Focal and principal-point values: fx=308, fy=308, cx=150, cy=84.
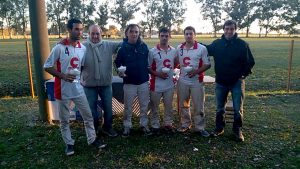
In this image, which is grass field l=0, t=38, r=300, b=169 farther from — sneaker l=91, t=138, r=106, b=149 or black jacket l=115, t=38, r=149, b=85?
black jacket l=115, t=38, r=149, b=85

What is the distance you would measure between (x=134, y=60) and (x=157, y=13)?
8534 centimetres

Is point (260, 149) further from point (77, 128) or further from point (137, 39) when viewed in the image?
point (77, 128)

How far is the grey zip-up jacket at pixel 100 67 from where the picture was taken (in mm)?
5305

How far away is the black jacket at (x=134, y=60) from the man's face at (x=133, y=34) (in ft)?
0.27

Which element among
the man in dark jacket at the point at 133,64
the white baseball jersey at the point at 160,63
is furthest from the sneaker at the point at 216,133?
the man in dark jacket at the point at 133,64

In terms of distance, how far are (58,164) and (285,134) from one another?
4340mm

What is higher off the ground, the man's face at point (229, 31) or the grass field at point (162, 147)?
the man's face at point (229, 31)

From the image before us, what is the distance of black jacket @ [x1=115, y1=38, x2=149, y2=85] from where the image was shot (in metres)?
5.54

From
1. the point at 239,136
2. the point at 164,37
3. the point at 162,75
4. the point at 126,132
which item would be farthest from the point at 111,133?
the point at 239,136

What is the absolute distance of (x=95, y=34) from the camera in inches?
207

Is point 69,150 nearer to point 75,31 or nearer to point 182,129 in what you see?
point 75,31

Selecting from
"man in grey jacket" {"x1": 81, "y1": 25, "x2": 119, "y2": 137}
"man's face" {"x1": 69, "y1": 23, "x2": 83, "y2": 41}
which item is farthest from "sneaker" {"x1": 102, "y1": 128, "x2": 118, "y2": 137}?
"man's face" {"x1": 69, "y1": 23, "x2": 83, "y2": 41}

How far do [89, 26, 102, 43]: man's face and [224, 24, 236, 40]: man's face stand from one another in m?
2.24

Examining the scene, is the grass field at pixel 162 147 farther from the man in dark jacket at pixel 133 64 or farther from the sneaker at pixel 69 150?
the man in dark jacket at pixel 133 64
